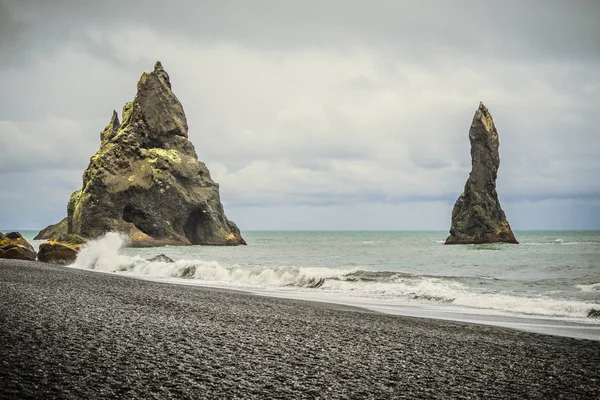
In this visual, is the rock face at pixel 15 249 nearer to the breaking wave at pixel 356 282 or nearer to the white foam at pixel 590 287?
the breaking wave at pixel 356 282

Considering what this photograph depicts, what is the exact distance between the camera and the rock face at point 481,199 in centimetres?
10150

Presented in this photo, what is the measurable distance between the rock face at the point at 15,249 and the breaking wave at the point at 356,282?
3.18 meters

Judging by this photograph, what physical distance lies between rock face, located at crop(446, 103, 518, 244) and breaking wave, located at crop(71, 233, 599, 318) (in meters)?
76.0

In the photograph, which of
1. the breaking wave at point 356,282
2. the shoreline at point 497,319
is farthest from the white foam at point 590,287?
the shoreline at point 497,319

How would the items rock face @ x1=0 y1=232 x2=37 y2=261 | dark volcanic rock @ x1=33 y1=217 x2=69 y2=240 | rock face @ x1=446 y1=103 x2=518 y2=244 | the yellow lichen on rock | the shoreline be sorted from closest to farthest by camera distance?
1. the shoreline
2. rock face @ x1=0 y1=232 x2=37 y2=261
3. the yellow lichen on rock
4. rock face @ x1=446 y1=103 x2=518 y2=244
5. dark volcanic rock @ x1=33 y1=217 x2=69 y2=240

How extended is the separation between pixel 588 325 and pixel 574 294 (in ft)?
25.1

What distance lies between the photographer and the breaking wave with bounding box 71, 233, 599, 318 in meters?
18.3

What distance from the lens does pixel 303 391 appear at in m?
6.27

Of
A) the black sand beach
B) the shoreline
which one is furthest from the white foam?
the black sand beach

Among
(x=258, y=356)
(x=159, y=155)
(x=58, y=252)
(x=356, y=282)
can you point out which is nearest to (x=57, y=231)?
(x=159, y=155)

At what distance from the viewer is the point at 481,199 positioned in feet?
340

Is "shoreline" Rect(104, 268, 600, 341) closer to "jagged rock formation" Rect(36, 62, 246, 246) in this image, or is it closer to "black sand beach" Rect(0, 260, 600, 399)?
"black sand beach" Rect(0, 260, 600, 399)

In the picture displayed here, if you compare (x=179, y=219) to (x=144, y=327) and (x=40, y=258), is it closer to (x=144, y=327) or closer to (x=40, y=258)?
(x=40, y=258)

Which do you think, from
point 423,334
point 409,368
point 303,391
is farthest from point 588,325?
point 303,391
